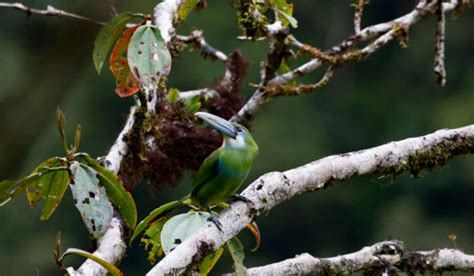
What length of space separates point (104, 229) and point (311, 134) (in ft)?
65.1

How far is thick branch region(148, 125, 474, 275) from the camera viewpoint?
2371 millimetres

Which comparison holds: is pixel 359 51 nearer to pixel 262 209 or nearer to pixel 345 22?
pixel 262 209

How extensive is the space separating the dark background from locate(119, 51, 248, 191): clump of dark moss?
7929 mm

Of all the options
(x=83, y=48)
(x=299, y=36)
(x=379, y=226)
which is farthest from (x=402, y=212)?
(x=83, y=48)

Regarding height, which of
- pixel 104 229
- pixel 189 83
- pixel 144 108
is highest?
pixel 189 83

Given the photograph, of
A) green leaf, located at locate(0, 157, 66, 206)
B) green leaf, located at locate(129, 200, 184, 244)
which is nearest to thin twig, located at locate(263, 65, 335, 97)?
green leaf, located at locate(129, 200, 184, 244)

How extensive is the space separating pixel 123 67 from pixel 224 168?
1.76ft

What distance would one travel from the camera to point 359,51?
372 cm

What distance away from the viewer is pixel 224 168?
2986mm

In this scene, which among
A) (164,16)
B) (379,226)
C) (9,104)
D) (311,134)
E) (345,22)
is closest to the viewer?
(9,104)

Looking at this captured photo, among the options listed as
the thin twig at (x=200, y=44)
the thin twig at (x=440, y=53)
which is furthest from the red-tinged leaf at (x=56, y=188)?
the thin twig at (x=440, y=53)

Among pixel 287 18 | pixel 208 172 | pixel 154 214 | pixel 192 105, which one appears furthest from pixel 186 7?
pixel 154 214

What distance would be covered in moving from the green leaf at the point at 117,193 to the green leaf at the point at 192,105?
4.07 feet

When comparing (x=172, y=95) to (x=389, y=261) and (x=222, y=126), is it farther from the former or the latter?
(x=389, y=261)
